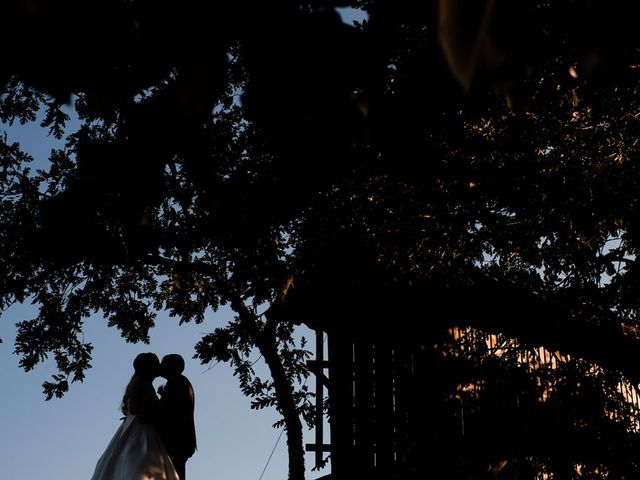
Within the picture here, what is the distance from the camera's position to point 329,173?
2.51 m

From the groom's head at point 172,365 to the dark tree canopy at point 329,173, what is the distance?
4.02 ft

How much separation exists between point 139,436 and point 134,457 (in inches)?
9.9

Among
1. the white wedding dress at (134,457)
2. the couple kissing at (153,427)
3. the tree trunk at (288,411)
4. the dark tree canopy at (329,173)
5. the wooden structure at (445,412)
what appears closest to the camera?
the dark tree canopy at (329,173)

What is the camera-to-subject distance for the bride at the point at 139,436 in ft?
22.6

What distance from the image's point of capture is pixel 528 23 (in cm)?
176

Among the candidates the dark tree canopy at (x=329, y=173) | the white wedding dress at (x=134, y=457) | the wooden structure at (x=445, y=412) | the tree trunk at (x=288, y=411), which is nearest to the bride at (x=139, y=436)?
the white wedding dress at (x=134, y=457)

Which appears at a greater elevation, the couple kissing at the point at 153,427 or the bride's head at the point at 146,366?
the bride's head at the point at 146,366

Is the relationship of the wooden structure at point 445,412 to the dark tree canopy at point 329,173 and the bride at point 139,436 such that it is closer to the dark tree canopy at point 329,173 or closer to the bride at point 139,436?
the dark tree canopy at point 329,173

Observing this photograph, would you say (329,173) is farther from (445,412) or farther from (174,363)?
(445,412)

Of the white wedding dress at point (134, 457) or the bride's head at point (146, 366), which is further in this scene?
the bride's head at point (146, 366)

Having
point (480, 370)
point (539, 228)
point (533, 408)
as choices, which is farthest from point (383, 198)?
point (533, 408)

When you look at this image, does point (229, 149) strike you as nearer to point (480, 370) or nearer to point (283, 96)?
point (480, 370)

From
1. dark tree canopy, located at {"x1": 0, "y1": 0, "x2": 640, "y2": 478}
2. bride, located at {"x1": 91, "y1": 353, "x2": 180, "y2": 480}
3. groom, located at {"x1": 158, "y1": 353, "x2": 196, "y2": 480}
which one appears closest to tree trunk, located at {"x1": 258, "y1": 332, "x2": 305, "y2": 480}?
dark tree canopy, located at {"x1": 0, "y1": 0, "x2": 640, "y2": 478}

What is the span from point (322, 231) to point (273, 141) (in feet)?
23.9
